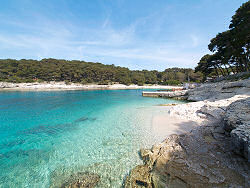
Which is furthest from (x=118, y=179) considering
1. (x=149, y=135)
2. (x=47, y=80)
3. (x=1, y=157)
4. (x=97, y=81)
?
(x=47, y=80)

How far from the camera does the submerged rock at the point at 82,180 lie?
345cm

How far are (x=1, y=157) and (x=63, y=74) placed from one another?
→ 71500 mm

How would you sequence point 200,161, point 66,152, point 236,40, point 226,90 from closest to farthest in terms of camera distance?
point 200,161, point 66,152, point 226,90, point 236,40

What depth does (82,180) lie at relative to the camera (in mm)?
3664

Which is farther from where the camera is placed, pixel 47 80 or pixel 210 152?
pixel 47 80

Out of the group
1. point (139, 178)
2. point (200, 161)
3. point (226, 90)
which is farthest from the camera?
point (226, 90)

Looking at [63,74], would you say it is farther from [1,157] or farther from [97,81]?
[1,157]

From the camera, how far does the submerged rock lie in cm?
345

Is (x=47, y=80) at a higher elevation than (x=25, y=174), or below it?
higher

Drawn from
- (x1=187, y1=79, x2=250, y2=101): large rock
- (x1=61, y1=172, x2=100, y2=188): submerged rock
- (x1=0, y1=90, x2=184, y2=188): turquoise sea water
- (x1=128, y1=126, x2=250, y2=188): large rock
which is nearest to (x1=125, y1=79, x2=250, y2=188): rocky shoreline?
(x1=128, y1=126, x2=250, y2=188): large rock

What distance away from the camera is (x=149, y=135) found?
6848 mm

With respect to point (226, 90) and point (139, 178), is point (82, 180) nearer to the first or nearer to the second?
point (139, 178)

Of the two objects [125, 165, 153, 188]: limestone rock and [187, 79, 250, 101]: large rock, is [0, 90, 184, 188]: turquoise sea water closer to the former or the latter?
[125, 165, 153, 188]: limestone rock

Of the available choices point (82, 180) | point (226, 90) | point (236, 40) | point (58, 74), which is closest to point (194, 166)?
point (82, 180)
